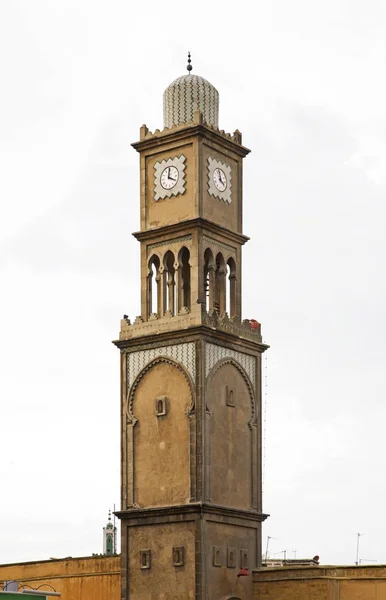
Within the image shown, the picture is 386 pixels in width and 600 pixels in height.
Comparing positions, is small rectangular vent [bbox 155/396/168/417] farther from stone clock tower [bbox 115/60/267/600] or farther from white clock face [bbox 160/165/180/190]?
white clock face [bbox 160/165/180/190]

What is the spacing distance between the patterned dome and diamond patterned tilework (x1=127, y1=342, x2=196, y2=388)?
1004 cm

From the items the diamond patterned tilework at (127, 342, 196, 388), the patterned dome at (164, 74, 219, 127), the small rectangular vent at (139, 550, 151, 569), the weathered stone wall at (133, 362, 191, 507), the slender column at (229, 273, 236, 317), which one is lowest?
the small rectangular vent at (139, 550, 151, 569)

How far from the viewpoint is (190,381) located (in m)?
65.0

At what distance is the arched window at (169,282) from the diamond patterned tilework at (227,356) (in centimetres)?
264

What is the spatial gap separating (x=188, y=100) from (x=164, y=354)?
11.3 m

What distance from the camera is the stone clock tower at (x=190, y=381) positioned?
210 feet

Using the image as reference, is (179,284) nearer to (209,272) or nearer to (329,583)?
(209,272)

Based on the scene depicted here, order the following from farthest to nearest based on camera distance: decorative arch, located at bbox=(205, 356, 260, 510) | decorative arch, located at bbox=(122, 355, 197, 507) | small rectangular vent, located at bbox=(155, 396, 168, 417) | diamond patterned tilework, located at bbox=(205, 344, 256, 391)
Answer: small rectangular vent, located at bbox=(155, 396, 168, 417) < diamond patterned tilework, located at bbox=(205, 344, 256, 391) < decorative arch, located at bbox=(205, 356, 260, 510) < decorative arch, located at bbox=(122, 355, 197, 507)

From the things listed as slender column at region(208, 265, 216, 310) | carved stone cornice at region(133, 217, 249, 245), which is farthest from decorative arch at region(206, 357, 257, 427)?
carved stone cornice at region(133, 217, 249, 245)

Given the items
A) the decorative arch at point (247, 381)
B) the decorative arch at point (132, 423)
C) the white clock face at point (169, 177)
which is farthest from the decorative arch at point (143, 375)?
the white clock face at point (169, 177)

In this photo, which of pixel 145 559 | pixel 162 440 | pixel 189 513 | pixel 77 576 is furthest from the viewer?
pixel 77 576

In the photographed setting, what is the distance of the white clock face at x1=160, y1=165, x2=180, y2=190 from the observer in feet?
223

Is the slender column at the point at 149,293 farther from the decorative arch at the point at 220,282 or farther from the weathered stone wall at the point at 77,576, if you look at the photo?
the weathered stone wall at the point at 77,576

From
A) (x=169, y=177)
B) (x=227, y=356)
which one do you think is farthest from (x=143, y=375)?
(x=169, y=177)
